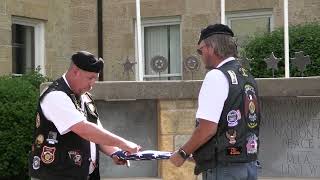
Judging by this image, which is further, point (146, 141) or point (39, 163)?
point (146, 141)

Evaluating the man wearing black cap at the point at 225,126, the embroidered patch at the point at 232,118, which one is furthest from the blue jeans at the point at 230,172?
the embroidered patch at the point at 232,118

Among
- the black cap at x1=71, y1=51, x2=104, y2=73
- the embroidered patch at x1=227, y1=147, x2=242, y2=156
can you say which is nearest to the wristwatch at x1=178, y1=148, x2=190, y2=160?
the embroidered patch at x1=227, y1=147, x2=242, y2=156

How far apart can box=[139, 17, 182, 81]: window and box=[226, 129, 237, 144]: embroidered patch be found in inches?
386

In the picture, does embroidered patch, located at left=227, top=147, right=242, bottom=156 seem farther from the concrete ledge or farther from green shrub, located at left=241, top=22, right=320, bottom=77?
green shrub, located at left=241, top=22, right=320, bottom=77

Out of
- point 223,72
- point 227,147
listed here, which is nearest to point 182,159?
point 227,147

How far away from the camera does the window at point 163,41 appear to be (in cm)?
1425

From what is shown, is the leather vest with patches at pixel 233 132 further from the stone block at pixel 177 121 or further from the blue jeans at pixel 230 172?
the stone block at pixel 177 121

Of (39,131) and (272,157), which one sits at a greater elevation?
(39,131)

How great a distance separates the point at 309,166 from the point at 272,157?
1.33 feet

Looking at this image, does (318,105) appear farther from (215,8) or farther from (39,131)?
(215,8)

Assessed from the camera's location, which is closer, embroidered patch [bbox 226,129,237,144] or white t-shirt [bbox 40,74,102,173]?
embroidered patch [bbox 226,129,237,144]

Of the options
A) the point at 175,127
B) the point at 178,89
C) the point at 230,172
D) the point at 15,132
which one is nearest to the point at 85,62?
the point at 230,172

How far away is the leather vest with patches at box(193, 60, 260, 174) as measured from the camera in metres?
4.30

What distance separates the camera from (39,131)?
4578 millimetres
